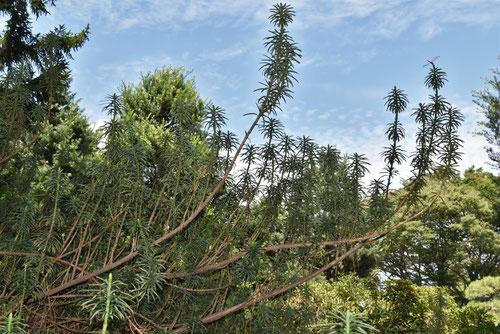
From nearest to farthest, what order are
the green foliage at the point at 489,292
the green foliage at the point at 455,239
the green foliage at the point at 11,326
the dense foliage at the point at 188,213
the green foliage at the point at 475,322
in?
the green foliage at the point at 11,326 < the dense foliage at the point at 188,213 < the green foliage at the point at 475,322 < the green foliage at the point at 489,292 < the green foliage at the point at 455,239

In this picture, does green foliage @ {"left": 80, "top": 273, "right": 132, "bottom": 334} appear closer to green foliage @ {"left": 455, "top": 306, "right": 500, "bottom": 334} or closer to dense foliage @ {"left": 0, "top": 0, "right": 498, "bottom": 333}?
dense foliage @ {"left": 0, "top": 0, "right": 498, "bottom": 333}

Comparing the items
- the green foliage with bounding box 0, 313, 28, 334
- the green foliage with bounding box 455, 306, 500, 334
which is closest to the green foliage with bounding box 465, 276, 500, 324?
the green foliage with bounding box 455, 306, 500, 334

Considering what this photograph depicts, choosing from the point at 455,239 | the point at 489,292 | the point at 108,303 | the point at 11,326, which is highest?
the point at 455,239

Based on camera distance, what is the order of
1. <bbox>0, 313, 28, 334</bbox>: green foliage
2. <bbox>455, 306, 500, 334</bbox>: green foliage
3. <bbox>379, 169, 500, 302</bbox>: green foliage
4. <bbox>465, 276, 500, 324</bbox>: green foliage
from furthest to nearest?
<bbox>379, 169, 500, 302</bbox>: green foliage, <bbox>465, 276, 500, 324</bbox>: green foliage, <bbox>455, 306, 500, 334</bbox>: green foliage, <bbox>0, 313, 28, 334</bbox>: green foliage

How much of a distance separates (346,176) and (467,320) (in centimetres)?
416

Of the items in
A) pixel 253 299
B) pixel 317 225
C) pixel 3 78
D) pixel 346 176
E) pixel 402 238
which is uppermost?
pixel 402 238

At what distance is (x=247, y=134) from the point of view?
11.1ft

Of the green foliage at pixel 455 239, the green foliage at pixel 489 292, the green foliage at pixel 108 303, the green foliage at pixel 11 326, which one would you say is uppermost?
the green foliage at pixel 455 239

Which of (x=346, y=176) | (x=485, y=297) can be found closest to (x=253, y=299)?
(x=346, y=176)

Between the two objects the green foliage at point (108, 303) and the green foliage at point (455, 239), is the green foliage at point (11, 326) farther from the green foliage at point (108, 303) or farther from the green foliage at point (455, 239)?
the green foliage at point (455, 239)

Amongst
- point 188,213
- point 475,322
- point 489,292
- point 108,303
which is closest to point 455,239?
point 489,292

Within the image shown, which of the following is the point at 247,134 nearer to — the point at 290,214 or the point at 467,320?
the point at 290,214

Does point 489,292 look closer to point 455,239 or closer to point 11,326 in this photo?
point 455,239

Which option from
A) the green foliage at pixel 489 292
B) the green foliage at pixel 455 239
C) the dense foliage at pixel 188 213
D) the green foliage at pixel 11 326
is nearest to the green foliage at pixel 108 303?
the green foliage at pixel 11 326
